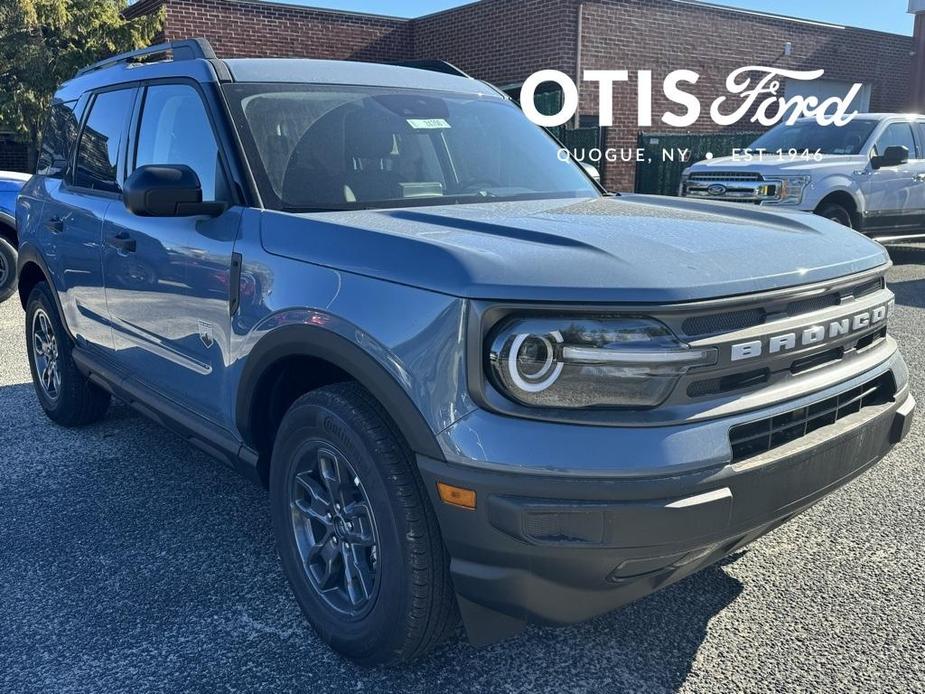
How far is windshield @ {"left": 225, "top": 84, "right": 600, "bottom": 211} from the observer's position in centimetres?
310

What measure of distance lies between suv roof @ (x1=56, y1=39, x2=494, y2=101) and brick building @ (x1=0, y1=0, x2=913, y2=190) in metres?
12.4

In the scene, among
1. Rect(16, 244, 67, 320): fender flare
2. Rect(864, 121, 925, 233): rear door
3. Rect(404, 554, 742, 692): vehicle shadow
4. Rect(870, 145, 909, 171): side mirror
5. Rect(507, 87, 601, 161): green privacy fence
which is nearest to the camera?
Rect(404, 554, 742, 692): vehicle shadow

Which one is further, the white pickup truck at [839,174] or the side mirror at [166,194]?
the white pickup truck at [839,174]

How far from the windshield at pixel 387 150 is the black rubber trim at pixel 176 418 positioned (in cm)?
91

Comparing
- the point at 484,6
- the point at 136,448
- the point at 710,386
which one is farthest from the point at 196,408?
the point at 484,6

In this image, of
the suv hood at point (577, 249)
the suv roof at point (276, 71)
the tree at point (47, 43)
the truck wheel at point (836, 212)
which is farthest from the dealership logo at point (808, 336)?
the tree at point (47, 43)

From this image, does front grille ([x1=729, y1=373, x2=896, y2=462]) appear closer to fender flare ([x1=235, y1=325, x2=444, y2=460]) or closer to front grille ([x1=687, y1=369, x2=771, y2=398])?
front grille ([x1=687, y1=369, x2=771, y2=398])

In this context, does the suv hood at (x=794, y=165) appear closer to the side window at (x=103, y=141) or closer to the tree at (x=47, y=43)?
the side window at (x=103, y=141)

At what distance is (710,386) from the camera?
216 cm

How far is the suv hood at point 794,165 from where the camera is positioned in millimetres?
10180

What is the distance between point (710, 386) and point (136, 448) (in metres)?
3.47

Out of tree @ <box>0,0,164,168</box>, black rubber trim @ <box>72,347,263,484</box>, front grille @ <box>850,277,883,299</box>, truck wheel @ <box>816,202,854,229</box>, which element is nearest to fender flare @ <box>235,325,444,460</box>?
black rubber trim @ <box>72,347,263,484</box>

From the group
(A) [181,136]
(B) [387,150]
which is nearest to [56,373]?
(A) [181,136]

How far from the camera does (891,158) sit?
10.6 metres
